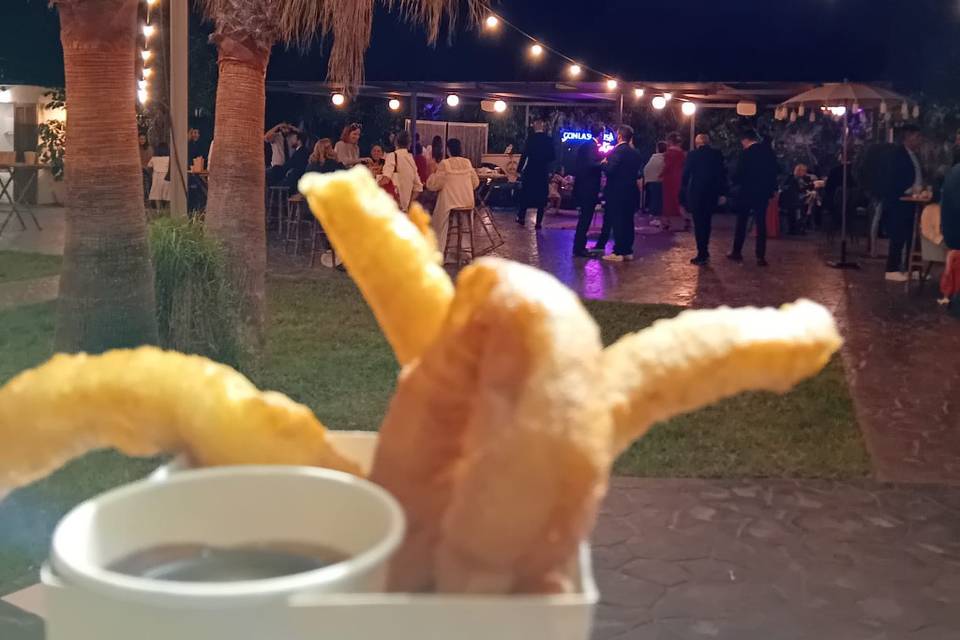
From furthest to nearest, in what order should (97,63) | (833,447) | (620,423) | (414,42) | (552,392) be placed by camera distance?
(414,42), (833,447), (97,63), (620,423), (552,392)

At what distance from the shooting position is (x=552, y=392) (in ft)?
2.27

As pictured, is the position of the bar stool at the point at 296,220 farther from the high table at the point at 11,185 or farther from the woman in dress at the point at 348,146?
the high table at the point at 11,185

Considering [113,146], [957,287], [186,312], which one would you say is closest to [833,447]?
[186,312]

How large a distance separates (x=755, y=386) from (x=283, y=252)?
49.6ft

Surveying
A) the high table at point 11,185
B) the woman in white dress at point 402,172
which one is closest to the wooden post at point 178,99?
the woman in white dress at point 402,172

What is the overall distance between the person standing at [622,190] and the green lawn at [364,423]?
593cm

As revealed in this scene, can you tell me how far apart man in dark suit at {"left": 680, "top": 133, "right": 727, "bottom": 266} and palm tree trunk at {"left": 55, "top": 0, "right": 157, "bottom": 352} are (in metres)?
11.5

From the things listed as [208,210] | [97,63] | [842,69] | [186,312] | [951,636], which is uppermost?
[842,69]

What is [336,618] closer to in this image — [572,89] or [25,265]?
[25,265]

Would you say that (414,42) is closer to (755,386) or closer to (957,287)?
(957,287)

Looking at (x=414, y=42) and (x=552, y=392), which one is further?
(x=414, y=42)

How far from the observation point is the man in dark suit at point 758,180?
1580 centimetres

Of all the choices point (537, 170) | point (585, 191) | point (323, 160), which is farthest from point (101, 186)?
point (537, 170)

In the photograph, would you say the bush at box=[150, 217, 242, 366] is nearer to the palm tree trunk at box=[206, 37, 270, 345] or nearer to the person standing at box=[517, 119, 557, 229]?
the palm tree trunk at box=[206, 37, 270, 345]
